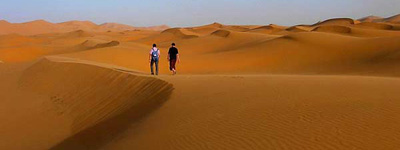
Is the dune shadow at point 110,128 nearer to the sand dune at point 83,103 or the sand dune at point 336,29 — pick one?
the sand dune at point 83,103

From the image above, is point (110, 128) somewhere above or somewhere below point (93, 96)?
below

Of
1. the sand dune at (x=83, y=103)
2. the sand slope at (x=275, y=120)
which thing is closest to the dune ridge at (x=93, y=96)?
the sand dune at (x=83, y=103)

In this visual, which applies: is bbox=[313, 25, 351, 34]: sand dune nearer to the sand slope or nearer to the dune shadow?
the sand slope

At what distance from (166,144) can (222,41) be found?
36019mm

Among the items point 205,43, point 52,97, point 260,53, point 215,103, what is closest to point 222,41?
point 205,43

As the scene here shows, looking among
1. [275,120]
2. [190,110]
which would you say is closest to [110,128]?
[190,110]

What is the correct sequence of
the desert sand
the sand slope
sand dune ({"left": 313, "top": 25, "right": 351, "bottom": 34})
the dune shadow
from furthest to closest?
1. sand dune ({"left": 313, "top": 25, "right": 351, "bottom": 34})
2. the dune shadow
3. the desert sand
4. the sand slope

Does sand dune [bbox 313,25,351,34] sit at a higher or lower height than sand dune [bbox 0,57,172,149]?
higher

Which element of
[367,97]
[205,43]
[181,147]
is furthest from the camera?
[205,43]

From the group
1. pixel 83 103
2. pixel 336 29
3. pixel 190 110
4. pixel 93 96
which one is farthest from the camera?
pixel 336 29

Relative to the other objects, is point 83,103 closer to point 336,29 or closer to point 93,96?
point 93,96

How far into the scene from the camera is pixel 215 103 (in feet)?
23.3

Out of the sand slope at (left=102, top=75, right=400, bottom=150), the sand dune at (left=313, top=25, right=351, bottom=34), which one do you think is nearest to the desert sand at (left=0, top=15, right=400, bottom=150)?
the sand slope at (left=102, top=75, right=400, bottom=150)

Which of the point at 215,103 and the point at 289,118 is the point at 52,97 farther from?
the point at 289,118
